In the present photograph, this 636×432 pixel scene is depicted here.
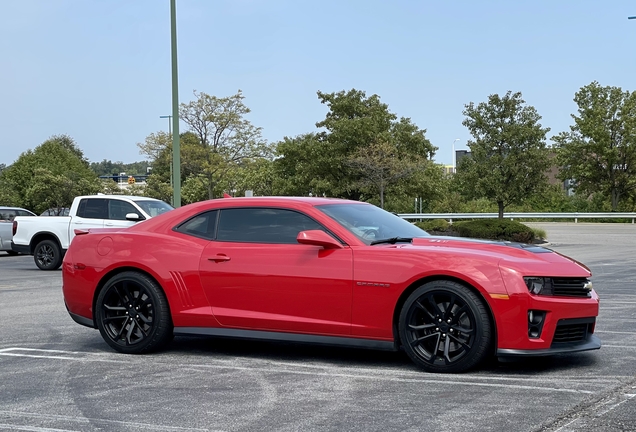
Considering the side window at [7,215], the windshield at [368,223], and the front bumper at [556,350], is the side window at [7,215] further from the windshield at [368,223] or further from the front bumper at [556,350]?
the front bumper at [556,350]

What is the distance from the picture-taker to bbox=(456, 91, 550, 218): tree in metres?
42.4

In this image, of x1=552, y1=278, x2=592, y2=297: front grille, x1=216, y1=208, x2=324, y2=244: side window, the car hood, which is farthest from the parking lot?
x1=216, y1=208, x2=324, y2=244: side window

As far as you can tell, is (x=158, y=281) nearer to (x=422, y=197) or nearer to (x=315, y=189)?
(x=315, y=189)

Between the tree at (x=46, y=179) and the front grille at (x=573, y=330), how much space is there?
2209 inches

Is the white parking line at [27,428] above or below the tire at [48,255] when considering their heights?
below

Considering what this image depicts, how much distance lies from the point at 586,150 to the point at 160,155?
32.9 m

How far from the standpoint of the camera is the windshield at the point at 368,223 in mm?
7355

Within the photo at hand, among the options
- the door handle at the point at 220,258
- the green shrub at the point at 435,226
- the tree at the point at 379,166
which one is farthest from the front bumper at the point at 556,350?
the tree at the point at 379,166

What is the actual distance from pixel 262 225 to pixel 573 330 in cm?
275

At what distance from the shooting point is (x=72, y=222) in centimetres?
2045

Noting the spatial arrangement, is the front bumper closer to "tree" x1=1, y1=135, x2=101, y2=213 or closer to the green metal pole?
the green metal pole

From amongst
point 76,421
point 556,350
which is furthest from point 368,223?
point 76,421

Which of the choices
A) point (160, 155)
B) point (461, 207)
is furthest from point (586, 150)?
point (160, 155)

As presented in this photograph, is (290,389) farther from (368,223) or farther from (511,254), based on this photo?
(511,254)
